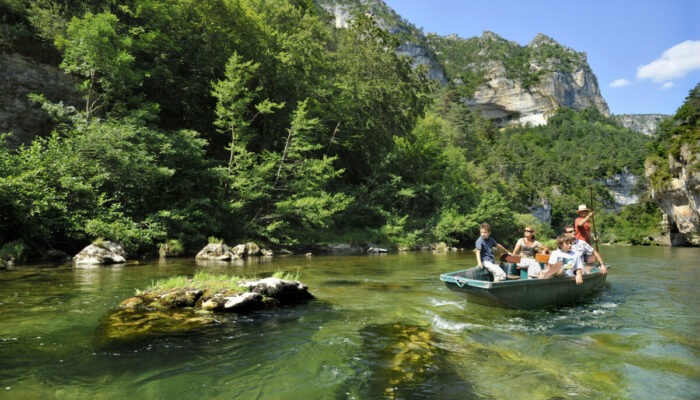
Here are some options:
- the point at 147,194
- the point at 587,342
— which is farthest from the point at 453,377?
the point at 147,194

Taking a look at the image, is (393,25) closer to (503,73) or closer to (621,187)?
(503,73)

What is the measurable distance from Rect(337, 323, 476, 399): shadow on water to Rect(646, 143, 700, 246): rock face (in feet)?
116

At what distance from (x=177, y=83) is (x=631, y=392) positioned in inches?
977

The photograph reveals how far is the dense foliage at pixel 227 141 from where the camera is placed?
47.4ft

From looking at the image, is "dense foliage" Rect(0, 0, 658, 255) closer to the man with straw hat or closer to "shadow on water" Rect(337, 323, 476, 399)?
"shadow on water" Rect(337, 323, 476, 399)

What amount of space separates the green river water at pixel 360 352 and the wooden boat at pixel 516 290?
26 centimetres

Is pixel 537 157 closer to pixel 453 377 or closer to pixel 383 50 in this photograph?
pixel 383 50

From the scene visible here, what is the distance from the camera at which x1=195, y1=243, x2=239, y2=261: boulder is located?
15.9 metres

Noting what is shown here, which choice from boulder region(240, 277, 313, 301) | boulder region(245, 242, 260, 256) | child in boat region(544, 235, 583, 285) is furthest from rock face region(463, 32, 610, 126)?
boulder region(240, 277, 313, 301)

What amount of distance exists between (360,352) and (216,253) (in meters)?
13.1

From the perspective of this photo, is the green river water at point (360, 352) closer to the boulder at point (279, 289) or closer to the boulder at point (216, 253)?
the boulder at point (279, 289)

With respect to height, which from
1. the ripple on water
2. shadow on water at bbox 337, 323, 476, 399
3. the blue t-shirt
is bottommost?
the ripple on water

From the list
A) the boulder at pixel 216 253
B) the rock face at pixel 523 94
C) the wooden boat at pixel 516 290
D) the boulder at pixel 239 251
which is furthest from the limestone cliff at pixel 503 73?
the wooden boat at pixel 516 290

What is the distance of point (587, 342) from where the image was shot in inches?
204
